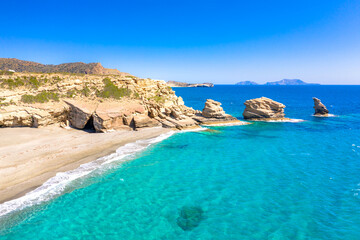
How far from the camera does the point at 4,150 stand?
859 inches

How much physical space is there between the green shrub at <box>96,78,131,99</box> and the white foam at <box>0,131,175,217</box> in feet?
51.9

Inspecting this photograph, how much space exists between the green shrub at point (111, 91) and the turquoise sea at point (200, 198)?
16.7 metres

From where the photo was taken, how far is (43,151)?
2281 centimetres

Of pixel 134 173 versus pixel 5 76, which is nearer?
pixel 134 173

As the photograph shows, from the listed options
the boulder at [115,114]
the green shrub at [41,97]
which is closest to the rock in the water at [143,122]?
the boulder at [115,114]

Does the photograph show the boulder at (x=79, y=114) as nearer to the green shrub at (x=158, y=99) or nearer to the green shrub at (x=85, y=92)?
the green shrub at (x=85, y=92)

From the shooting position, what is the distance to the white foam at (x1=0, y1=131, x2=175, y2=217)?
→ 14201 millimetres

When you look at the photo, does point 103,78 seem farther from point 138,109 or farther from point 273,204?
point 273,204

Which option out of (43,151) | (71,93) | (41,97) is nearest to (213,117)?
(71,93)

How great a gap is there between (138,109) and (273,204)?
28530 millimetres

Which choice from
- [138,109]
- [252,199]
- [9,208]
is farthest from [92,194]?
[138,109]

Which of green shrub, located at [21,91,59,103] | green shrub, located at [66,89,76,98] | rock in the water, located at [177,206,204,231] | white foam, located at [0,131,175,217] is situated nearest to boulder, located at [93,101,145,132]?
green shrub, located at [66,89,76,98]

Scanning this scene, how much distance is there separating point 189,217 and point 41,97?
3290 cm

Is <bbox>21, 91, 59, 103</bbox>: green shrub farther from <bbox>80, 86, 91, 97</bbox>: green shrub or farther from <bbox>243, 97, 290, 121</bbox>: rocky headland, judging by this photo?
<bbox>243, 97, 290, 121</bbox>: rocky headland
